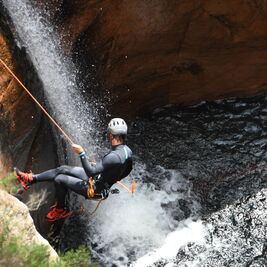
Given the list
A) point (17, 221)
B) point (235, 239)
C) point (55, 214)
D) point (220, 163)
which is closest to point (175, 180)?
point (220, 163)

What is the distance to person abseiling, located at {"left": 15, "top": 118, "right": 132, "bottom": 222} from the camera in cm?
608

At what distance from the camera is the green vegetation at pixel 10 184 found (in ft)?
18.0

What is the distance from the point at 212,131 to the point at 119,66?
76.0 inches

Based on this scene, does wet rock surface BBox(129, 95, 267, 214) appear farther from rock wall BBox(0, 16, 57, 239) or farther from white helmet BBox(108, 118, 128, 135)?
white helmet BBox(108, 118, 128, 135)

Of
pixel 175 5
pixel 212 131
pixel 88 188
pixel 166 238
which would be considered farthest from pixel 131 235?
pixel 175 5

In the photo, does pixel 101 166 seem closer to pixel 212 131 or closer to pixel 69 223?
pixel 69 223

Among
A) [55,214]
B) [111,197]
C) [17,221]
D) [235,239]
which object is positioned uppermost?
[17,221]

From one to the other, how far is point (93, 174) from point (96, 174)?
4cm

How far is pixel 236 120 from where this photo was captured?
9.39 meters

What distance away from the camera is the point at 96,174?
20.2ft

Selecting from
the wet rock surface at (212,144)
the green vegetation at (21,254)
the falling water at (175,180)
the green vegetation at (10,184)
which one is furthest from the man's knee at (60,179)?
the wet rock surface at (212,144)

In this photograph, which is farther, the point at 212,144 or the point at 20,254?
the point at 212,144

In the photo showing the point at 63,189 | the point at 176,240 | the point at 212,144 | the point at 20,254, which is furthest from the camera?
the point at 212,144

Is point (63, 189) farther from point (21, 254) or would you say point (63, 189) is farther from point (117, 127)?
point (21, 254)
